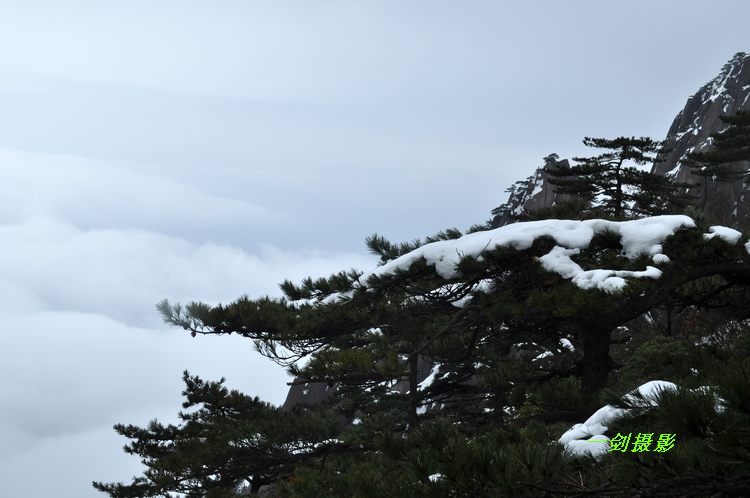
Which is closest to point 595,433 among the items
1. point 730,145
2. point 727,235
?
point 727,235

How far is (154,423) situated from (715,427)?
44.0 feet

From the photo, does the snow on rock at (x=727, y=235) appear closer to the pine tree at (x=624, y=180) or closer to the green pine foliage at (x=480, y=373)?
the green pine foliage at (x=480, y=373)

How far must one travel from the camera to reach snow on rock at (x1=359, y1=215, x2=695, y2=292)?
725 centimetres

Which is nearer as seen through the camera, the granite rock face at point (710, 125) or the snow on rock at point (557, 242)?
the snow on rock at point (557, 242)

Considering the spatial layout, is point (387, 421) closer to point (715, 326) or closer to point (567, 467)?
point (567, 467)

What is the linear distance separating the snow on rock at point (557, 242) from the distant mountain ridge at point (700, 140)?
36.9 meters

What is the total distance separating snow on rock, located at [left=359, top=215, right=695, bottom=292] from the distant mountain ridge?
121 ft

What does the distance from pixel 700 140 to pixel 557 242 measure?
5065cm

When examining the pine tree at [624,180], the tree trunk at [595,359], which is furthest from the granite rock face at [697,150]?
the tree trunk at [595,359]

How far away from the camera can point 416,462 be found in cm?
323

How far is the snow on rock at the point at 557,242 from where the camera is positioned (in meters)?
7.25

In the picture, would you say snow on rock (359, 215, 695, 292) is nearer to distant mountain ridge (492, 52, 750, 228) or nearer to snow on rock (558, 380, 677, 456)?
snow on rock (558, 380, 677, 456)

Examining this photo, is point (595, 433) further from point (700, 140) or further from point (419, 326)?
point (700, 140)

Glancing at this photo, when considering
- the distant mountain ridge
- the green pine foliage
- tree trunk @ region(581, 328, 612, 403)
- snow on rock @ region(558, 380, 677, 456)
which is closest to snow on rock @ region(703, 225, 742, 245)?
the green pine foliage
